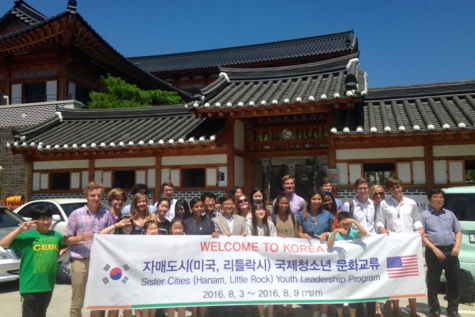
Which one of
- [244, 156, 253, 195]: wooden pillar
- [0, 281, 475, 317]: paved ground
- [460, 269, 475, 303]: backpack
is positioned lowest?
[0, 281, 475, 317]: paved ground

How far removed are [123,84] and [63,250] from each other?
Result: 11.4 meters

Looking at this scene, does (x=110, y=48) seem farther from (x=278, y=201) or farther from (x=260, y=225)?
(x=260, y=225)

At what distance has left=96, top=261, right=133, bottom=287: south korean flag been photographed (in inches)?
175

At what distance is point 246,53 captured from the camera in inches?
1067

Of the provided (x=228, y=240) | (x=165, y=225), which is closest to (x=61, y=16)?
(x=165, y=225)

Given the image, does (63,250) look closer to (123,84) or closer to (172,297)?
(172,297)

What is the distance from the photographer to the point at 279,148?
33.9 ft

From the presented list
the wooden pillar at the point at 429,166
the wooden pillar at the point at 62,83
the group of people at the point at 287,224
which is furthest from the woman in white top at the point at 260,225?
the wooden pillar at the point at 62,83

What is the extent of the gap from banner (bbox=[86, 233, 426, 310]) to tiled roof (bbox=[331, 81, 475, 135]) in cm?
392

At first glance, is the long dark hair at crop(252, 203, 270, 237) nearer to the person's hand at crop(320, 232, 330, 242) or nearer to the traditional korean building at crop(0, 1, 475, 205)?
the person's hand at crop(320, 232, 330, 242)

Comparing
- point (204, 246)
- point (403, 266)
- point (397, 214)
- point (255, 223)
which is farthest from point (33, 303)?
point (397, 214)

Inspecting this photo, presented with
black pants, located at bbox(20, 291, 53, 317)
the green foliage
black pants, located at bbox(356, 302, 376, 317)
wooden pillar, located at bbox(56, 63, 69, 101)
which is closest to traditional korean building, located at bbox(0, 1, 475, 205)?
the green foliage

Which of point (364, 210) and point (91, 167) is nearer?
point (364, 210)

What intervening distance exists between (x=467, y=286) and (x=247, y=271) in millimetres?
3313
